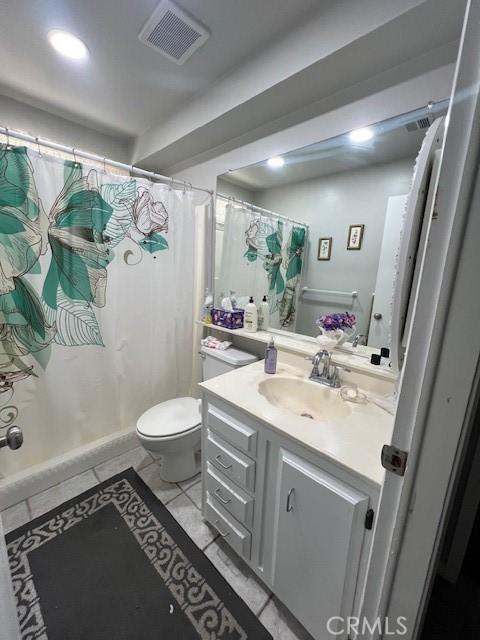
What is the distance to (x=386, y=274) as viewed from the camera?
3.94 feet

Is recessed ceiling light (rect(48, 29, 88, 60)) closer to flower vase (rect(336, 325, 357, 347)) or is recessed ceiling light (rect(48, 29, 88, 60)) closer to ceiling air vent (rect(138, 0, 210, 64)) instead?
ceiling air vent (rect(138, 0, 210, 64))

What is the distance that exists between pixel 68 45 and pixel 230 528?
250 cm

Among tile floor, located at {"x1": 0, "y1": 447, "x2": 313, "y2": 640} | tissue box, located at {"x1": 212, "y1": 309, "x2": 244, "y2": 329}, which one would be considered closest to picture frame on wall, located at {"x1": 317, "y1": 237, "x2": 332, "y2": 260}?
tissue box, located at {"x1": 212, "y1": 309, "x2": 244, "y2": 329}

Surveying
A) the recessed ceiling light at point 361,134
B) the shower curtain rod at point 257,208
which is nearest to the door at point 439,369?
the recessed ceiling light at point 361,134

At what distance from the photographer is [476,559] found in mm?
1168

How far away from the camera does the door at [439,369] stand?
0.42 metres

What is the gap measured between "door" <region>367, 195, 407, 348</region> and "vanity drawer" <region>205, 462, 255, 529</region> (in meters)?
0.92

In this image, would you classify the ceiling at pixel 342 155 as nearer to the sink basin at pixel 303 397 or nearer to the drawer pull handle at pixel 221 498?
the sink basin at pixel 303 397

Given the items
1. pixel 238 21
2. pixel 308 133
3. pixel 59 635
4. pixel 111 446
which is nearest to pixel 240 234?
pixel 308 133

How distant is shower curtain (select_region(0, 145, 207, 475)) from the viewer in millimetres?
1403

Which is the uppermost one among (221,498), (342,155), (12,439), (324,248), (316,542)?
(342,155)

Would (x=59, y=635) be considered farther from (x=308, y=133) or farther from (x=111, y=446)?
Answer: (x=308, y=133)

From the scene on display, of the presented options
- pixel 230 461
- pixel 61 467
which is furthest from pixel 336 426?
pixel 61 467

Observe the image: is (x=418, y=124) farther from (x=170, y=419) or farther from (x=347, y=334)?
(x=170, y=419)
